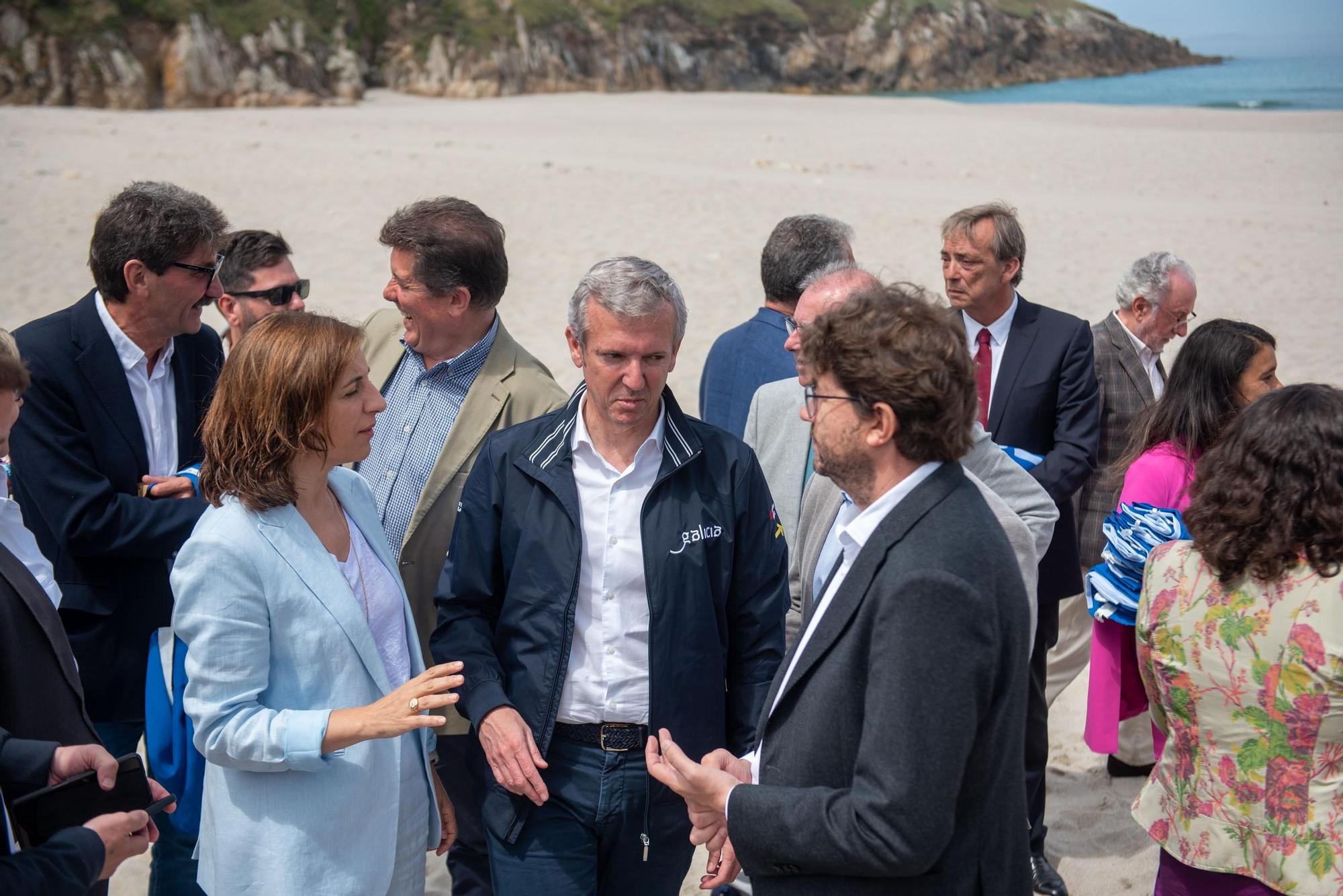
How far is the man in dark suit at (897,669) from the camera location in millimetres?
1841

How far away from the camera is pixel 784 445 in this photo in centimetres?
367

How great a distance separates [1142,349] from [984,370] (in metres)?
1.08

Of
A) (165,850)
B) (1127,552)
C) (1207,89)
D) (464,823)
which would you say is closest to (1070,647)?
(1127,552)

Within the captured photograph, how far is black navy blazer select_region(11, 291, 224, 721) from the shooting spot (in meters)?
3.20

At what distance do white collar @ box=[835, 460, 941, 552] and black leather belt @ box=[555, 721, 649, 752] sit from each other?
977 millimetres

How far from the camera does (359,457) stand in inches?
106

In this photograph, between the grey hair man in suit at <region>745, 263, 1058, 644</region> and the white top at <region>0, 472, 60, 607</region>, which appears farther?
the grey hair man in suit at <region>745, 263, 1058, 644</region>

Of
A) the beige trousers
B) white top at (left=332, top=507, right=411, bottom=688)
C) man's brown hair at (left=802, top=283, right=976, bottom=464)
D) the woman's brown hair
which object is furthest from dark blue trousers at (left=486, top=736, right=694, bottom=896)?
the beige trousers

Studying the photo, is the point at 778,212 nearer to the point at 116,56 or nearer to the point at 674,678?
the point at 674,678

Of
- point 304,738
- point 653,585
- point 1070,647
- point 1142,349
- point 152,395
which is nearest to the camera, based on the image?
point 304,738

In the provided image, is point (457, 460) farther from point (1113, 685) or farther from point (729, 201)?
point (729, 201)

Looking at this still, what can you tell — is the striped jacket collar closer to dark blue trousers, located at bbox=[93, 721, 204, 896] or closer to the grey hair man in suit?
the grey hair man in suit

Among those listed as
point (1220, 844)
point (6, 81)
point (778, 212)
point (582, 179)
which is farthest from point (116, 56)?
point (1220, 844)

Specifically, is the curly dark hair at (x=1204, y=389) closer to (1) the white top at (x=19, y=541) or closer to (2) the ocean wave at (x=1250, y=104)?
(1) the white top at (x=19, y=541)
